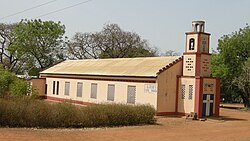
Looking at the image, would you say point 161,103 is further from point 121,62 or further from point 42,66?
point 42,66

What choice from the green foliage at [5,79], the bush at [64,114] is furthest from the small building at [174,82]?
the green foliage at [5,79]

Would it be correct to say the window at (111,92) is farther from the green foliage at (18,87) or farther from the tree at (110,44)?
the tree at (110,44)

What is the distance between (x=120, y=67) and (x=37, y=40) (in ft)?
78.3

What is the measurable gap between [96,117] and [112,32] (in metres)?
41.0

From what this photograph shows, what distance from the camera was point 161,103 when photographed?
89.3 ft

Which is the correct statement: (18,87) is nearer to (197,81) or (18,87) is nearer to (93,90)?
(93,90)

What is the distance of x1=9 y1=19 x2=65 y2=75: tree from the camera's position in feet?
171

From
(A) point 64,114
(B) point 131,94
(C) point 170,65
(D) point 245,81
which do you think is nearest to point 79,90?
(B) point 131,94

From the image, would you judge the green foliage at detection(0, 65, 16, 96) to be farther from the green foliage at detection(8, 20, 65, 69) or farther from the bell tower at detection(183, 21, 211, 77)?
the green foliage at detection(8, 20, 65, 69)

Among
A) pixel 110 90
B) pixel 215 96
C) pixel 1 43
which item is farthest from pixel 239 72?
pixel 1 43

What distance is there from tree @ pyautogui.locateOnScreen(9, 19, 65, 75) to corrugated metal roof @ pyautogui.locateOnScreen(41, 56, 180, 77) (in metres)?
12.1

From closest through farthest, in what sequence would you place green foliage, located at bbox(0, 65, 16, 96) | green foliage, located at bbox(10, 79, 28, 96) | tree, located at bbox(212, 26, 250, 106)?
green foliage, located at bbox(10, 79, 28, 96), green foliage, located at bbox(0, 65, 16, 96), tree, located at bbox(212, 26, 250, 106)

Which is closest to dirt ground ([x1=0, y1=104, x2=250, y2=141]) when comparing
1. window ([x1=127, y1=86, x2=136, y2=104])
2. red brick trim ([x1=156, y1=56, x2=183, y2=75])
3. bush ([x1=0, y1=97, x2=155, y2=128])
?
bush ([x1=0, y1=97, x2=155, y2=128])

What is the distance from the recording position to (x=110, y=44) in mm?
60250
